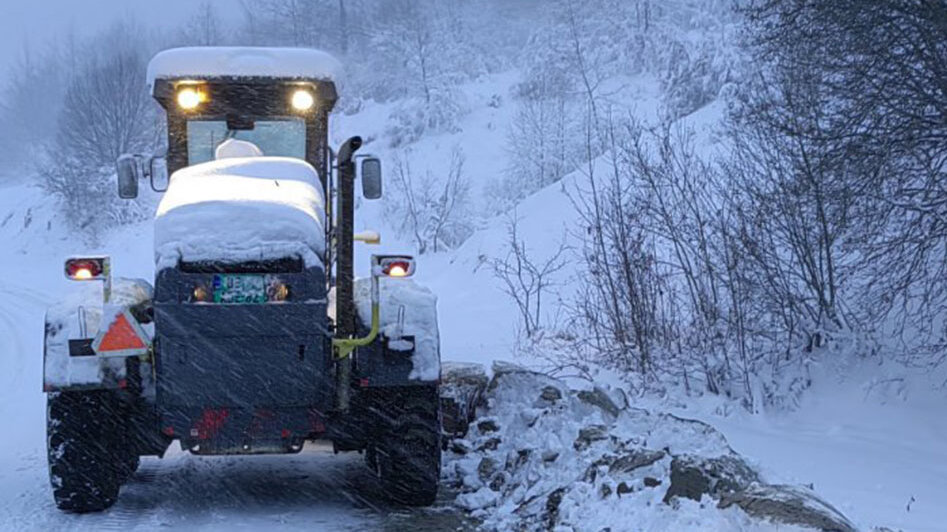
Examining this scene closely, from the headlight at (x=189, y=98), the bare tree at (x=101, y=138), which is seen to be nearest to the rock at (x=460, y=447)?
the headlight at (x=189, y=98)

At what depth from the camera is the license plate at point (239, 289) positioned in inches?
256

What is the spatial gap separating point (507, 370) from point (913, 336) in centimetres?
440

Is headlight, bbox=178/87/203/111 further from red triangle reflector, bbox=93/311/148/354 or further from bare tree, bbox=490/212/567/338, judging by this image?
bare tree, bbox=490/212/567/338

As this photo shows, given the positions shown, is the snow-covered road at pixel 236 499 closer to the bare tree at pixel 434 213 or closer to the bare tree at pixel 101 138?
the bare tree at pixel 434 213

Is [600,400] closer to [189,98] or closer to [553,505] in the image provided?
[553,505]

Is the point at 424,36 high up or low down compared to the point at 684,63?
up

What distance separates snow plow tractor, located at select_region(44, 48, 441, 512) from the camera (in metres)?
6.50

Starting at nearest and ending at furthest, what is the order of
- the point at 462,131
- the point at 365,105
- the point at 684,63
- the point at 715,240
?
the point at 715,240 → the point at 684,63 → the point at 462,131 → the point at 365,105

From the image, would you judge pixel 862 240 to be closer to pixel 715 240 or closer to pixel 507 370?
pixel 715 240

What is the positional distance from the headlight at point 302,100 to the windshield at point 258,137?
0.10 meters

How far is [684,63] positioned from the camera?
36.1m

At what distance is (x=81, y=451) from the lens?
6727 mm

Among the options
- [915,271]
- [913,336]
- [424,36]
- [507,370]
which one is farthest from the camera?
[424,36]

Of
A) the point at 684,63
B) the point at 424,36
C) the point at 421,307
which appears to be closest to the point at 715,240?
the point at 421,307
